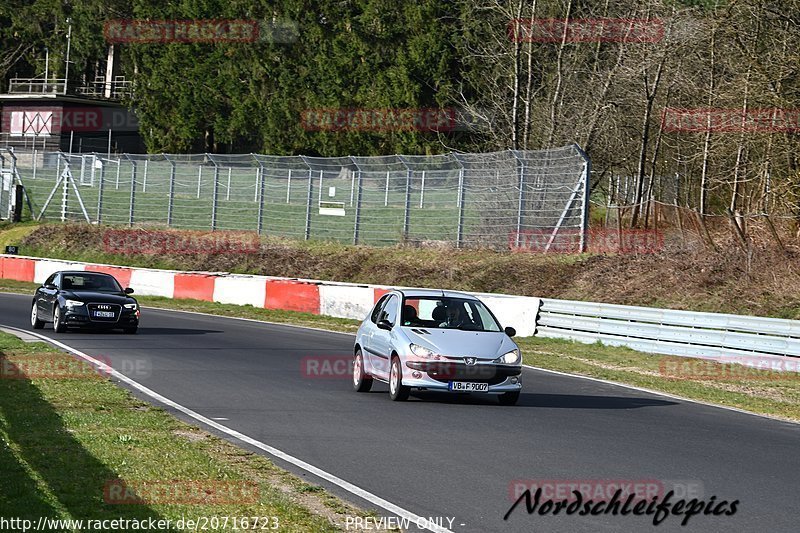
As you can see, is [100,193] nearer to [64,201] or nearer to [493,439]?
[64,201]

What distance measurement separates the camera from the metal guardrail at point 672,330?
21422 mm

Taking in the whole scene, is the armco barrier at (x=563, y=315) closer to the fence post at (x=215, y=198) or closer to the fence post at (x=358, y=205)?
the fence post at (x=215, y=198)

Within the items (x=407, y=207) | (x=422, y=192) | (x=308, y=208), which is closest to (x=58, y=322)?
(x=422, y=192)

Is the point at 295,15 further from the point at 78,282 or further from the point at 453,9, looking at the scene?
the point at 78,282

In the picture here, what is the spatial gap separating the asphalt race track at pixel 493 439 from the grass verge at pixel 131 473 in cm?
62

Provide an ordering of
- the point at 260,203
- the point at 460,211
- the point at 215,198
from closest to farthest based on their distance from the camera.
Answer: the point at 460,211, the point at 260,203, the point at 215,198

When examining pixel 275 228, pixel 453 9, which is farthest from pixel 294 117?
pixel 275 228

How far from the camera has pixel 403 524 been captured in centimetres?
809

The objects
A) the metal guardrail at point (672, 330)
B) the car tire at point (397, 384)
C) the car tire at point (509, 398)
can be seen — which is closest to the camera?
the car tire at point (397, 384)

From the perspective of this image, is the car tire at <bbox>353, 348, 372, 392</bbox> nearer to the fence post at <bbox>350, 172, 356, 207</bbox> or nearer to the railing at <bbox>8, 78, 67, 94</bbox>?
the fence post at <bbox>350, 172, 356, 207</bbox>

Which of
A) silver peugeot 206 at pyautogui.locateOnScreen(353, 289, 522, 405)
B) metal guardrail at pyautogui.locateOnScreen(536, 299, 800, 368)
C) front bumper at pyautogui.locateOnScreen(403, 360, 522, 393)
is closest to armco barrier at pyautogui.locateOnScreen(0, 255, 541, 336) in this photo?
metal guardrail at pyautogui.locateOnScreen(536, 299, 800, 368)

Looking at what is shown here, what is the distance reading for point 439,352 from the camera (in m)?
15.1

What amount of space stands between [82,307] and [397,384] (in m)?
11.6

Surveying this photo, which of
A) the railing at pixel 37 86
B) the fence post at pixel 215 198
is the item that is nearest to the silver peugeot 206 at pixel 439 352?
the fence post at pixel 215 198
